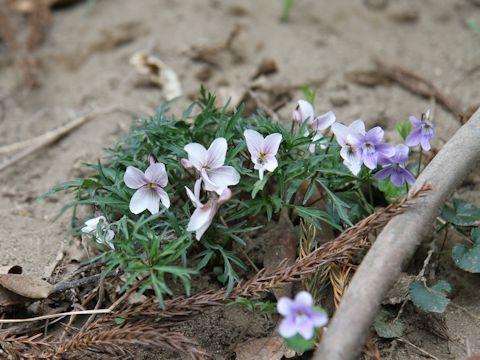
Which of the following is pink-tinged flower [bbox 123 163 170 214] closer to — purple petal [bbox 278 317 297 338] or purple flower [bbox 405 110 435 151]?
purple petal [bbox 278 317 297 338]

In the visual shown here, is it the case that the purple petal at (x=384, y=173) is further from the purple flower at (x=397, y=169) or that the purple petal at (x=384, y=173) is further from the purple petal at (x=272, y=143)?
the purple petal at (x=272, y=143)

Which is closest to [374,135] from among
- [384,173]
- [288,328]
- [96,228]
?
[384,173]

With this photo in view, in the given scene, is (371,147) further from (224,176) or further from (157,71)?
(157,71)

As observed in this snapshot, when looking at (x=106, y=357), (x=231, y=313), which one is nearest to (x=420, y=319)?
(x=231, y=313)

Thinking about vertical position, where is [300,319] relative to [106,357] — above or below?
above

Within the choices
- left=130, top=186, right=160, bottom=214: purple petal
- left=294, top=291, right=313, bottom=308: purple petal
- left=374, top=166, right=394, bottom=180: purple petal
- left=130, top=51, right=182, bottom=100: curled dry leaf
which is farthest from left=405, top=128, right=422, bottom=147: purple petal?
left=130, top=51, right=182, bottom=100: curled dry leaf

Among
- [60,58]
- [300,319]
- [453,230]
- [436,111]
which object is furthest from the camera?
[60,58]

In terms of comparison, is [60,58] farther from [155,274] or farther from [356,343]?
[356,343]
